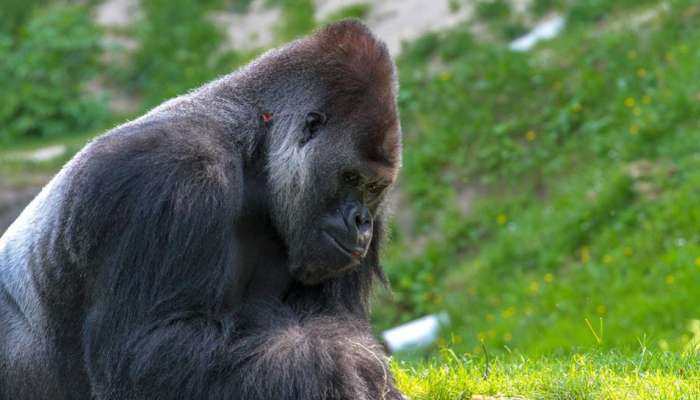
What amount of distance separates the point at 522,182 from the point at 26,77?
329 inches

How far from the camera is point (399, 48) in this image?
51.7ft

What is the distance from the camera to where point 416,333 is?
11.2m

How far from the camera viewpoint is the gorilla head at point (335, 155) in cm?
536

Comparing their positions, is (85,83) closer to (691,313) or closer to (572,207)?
(572,207)

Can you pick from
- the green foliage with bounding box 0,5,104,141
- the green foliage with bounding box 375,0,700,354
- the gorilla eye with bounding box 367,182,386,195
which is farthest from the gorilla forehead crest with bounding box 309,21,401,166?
the green foliage with bounding box 0,5,104,141

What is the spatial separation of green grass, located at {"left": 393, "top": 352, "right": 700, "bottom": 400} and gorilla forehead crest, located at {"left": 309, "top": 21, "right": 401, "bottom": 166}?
103 cm

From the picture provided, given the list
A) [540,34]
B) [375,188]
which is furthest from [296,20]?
[375,188]

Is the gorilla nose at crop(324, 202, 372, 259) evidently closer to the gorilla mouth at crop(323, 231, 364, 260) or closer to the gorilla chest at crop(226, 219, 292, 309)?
the gorilla mouth at crop(323, 231, 364, 260)

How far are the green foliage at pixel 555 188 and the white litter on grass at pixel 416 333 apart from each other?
16cm

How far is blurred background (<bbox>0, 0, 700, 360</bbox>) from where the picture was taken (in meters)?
10.6

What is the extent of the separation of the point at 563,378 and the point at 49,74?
13932 mm

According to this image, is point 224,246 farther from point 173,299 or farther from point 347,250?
point 347,250

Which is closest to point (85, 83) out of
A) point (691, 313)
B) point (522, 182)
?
point (522, 182)

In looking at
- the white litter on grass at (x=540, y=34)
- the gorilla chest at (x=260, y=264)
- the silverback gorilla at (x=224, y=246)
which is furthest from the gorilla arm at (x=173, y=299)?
the white litter on grass at (x=540, y=34)
